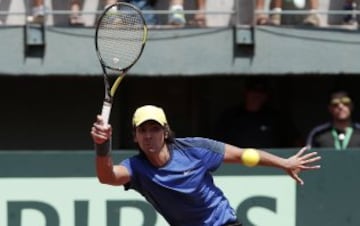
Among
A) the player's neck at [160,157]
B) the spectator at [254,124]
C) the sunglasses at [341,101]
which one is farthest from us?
the spectator at [254,124]

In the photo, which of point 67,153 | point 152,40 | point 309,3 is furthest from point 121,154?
point 309,3

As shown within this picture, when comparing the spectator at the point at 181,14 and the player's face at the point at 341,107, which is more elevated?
the spectator at the point at 181,14

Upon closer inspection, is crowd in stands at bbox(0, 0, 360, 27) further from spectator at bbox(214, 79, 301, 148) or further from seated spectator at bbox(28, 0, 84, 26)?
spectator at bbox(214, 79, 301, 148)

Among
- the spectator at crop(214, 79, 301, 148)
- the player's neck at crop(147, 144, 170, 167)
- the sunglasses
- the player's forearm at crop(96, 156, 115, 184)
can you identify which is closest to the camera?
the player's forearm at crop(96, 156, 115, 184)

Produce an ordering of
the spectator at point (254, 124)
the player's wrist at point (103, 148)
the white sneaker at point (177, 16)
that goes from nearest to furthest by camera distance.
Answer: the player's wrist at point (103, 148) < the spectator at point (254, 124) < the white sneaker at point (177, 16)

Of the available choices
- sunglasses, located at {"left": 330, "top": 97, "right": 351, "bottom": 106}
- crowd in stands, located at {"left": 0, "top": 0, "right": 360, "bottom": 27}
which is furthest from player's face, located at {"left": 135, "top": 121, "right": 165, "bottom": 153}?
crowd in stands, located at {"left": 0, "top": 0, "right": 360, "bottom": 27}

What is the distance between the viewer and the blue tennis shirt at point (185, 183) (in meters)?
6.23

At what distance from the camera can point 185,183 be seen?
6.27 metres

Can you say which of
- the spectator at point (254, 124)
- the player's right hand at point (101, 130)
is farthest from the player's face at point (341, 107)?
the player's right hand at point (101, 130)

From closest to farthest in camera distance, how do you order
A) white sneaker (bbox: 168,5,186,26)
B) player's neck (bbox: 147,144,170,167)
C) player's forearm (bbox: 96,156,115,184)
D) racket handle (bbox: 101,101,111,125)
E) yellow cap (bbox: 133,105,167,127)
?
racket handle (bbox: 101,101,111,125)
player's forearm (bbox: 96,156,115,184)
yellow cap (bbox: 133,105,167,127)
player's neck (bbox: 147,144,170,167)
white sneaker (bbox: 168,5,186,26)

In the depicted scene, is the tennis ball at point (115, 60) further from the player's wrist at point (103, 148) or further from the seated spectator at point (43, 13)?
the seated spectator at point (43, 13)

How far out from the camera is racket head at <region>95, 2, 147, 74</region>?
620 cm

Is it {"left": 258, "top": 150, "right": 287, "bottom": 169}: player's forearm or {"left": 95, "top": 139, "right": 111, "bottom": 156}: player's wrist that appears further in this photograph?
{"left": 258, "top": 150, "right": 287, "bottom": 169}: player's forearm

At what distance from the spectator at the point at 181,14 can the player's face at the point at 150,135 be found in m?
4.36
